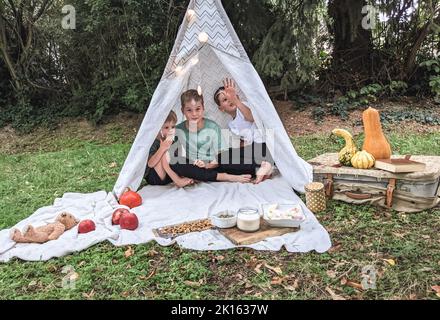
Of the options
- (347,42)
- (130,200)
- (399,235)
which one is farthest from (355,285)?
(347,42)

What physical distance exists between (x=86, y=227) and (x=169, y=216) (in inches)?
25.4

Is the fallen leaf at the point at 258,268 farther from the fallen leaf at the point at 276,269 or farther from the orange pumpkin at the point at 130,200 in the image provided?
the orange pumpkin at the point at 130,200

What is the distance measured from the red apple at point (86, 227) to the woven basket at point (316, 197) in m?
1.69

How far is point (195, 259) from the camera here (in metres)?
2.58

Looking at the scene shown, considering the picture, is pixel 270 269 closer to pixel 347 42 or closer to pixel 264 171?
pixel 264 171

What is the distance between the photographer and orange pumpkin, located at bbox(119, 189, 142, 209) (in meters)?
3.51

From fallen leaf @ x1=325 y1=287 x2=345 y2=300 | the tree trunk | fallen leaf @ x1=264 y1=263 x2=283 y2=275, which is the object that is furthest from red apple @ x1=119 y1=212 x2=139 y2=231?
the tree trunk

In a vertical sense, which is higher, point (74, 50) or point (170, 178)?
point (74, 50)

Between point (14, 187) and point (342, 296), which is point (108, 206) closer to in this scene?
point (14, 187)

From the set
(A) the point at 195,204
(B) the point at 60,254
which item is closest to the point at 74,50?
(A) the point at 195,204

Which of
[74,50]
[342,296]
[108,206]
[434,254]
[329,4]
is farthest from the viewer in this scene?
[74,50]

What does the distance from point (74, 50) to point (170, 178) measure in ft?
15.1

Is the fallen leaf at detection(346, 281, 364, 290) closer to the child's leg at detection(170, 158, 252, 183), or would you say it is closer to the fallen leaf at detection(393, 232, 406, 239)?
the fallen leaf at detection(393, 232, 406, 239)

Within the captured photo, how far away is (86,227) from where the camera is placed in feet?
9.78
